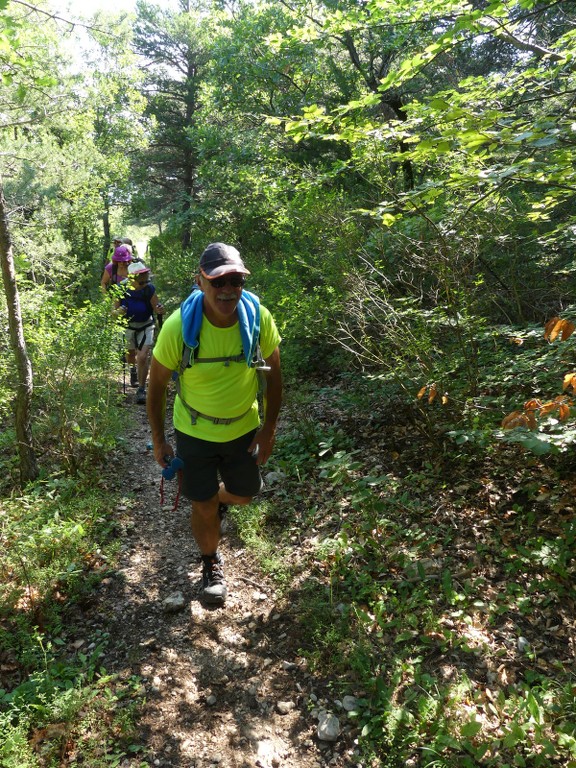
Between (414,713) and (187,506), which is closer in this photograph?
(414,713)

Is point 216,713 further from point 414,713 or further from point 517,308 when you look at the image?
point 517,308

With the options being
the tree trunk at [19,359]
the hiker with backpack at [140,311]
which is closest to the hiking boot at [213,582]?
the tree trunk at [19,359]

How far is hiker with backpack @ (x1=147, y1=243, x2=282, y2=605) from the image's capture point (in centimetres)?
296

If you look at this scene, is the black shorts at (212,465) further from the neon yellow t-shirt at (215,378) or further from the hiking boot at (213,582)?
the hiking boot at (213,582)

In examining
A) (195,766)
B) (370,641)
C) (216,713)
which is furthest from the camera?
(370,641)

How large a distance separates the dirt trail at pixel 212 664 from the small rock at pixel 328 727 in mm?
38

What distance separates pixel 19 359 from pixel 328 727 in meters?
3.93

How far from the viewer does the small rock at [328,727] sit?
2.65m

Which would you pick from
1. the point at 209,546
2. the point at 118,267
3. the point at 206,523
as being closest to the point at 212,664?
the point at 209,546

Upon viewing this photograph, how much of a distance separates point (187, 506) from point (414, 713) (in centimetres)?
307

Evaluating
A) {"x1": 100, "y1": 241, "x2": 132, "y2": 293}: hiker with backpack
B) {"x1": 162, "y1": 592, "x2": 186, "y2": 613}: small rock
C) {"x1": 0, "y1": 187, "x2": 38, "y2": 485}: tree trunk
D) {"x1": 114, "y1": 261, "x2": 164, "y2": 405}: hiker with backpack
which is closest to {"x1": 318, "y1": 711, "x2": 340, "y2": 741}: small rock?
{"x1": 162, "y1": 592, "x2": 186, "y2": 613}: small rock

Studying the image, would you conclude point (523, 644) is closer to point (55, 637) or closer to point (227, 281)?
point (227, 281)

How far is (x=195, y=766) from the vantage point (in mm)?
2521

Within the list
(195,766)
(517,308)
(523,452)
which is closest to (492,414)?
(523,452)
